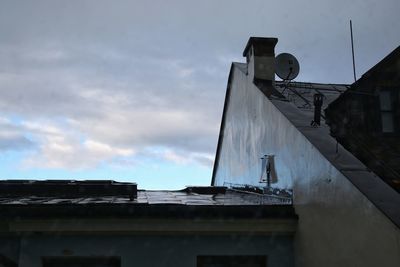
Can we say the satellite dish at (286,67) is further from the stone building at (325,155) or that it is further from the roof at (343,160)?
the roof at (343,160)

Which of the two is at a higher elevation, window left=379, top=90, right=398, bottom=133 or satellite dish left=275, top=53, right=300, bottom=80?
satellite dish left=275, top=53, right=300, bottom=80

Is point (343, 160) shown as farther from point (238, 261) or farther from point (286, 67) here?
point (286, 67)

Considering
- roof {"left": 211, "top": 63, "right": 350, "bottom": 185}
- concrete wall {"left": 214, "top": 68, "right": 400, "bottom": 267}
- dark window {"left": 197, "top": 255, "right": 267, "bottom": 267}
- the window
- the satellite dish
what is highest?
the satellite dish

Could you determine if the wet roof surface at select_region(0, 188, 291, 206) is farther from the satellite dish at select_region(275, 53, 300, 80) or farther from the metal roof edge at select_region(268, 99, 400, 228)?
the satellite dish at select_region(275, 53, 300, 80)

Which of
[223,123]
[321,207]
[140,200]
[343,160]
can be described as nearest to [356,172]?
[343,160]

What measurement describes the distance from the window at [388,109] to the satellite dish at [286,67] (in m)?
3.67

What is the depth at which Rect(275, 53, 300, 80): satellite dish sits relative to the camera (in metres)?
12.8

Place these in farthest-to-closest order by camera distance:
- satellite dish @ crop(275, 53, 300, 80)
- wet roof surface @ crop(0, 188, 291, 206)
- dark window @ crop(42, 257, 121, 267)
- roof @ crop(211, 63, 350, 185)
Result: satellite dish @ crop(275, 53, 300, 80) < roof @ crop(211, 63, 350, 185) < wet roof surface @ crop(0, 188, 291, 206) < dark window @ crop(42, 257, 121, 267)

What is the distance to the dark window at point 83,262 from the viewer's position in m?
6.83

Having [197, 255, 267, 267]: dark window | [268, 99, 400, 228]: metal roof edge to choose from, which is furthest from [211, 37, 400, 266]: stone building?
[197, 255, 267, 267]: dark window

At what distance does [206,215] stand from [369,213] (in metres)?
2.63

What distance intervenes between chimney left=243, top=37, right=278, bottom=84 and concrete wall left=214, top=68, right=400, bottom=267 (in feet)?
3.19

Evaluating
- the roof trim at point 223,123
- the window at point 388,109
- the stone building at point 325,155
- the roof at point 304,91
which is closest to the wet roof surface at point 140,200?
the stone building at point 325,155

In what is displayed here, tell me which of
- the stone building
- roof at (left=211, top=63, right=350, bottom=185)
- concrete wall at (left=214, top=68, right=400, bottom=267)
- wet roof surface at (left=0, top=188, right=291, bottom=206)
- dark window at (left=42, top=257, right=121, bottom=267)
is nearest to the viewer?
concrete wall at (left=214, top=68, right=400, bottom=267)
